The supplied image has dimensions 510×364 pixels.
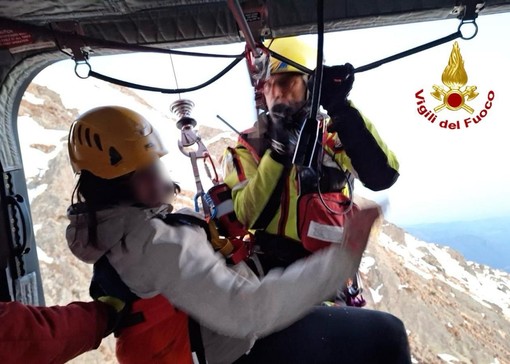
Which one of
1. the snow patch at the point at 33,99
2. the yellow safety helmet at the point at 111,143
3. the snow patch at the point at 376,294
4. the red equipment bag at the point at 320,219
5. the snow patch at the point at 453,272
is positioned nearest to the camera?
the yellow safety helmet at the point at 111,143

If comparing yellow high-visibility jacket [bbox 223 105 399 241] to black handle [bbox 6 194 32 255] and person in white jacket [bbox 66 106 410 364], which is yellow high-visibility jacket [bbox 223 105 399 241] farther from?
black handle [bbox 6 194 32 255]

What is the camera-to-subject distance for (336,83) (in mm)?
1479

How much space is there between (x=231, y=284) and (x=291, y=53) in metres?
1.09

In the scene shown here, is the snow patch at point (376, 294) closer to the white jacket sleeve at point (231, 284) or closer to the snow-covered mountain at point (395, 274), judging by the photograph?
the snow-covered mountain at point (395, 274)

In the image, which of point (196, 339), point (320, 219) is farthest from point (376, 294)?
point (196, 339)

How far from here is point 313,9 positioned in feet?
5.46

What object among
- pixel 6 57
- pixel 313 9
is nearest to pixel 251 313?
pixel 313 9

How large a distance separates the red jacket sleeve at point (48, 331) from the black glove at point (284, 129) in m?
0.78

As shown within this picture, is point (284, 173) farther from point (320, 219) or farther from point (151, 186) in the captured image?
point (151, 186)

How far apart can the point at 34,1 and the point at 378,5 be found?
125 centimetres

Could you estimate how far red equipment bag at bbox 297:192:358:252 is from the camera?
1.57 meters

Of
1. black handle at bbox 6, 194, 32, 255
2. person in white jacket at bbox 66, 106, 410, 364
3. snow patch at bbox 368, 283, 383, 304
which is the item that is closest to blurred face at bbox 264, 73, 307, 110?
person in white jacket at bbox 66, 106, 410, 364

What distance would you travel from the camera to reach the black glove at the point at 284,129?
1.57 meters

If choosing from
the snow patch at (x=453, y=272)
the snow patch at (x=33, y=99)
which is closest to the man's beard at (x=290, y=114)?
the snow patch at (x=33, y=99)
